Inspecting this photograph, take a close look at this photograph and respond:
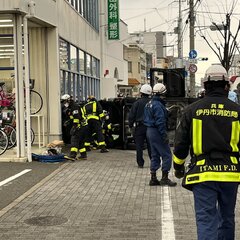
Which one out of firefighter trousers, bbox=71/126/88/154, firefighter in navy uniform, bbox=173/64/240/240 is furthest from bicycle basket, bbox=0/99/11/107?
firefighter in navy uniform, bbox=173/64/240/240

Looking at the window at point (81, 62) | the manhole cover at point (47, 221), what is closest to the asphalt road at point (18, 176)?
the manhole cover at point (47, 221)

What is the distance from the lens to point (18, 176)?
9.80m

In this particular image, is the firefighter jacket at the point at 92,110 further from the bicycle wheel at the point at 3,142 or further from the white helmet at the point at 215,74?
the white helmet at the point at 215,74

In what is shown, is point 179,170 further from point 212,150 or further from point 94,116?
point 94,116

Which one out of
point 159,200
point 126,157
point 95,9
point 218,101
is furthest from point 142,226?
point 95,9

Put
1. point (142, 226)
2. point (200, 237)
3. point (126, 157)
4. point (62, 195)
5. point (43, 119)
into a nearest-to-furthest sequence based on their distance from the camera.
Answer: point (200, 237) < point (142, 226) < point (62, 195) < point (126, 157) < point (43, 119)

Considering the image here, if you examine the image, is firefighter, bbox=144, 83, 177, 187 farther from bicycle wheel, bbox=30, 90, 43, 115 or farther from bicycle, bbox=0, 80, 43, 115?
bicycle wheel, bbox=30, 90, 43, 115

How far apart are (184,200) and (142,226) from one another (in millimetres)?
1688

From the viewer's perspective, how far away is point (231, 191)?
4.14 metres

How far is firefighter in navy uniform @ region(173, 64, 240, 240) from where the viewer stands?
4.02 metres

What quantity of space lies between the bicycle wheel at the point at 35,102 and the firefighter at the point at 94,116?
2.04 m

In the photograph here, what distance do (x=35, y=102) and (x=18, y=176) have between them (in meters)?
5.02

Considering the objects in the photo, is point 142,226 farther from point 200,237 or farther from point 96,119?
point 96,119

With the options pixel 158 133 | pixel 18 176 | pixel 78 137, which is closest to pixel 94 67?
pixel 78 137
